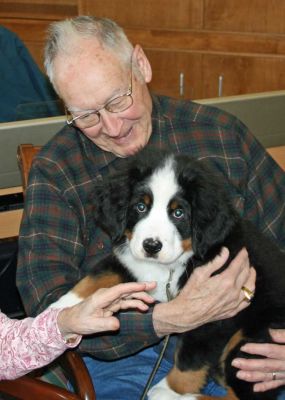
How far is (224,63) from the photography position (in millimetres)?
4086

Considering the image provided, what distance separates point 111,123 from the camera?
186cm

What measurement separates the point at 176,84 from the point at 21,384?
311 cm

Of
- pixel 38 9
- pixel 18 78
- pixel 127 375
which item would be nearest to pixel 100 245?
pixel 127 375

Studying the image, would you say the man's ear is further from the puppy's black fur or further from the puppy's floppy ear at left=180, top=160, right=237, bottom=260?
the puppy's floppy ear at left=180, top=160, right=237, bottom=260

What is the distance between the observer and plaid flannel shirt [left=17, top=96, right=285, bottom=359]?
5.83 ft

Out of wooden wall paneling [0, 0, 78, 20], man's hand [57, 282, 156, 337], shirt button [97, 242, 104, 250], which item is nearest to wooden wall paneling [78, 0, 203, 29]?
wooden wall paneling [0, 0, 78, 20]

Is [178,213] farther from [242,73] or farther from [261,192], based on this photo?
[242,73]

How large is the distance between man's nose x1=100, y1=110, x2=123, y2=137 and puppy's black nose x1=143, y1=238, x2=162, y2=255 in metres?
0.49

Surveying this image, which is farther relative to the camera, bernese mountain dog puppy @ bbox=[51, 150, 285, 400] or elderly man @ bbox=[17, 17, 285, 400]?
elderly man @ bbox=[17, 17, 285, 400]

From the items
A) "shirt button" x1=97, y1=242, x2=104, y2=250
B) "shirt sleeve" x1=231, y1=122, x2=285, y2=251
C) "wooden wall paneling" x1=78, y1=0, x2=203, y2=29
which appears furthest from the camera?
"wooden wall paneling" x1=78, y1=0, x2=203, y2=29

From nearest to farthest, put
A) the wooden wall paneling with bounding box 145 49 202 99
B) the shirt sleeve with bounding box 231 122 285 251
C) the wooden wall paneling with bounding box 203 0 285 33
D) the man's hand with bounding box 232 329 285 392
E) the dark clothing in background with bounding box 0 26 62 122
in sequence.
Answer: the man's hand with bounding box 232 329 285 392 → the shirt sleeve with bounding box 231 122 285 251 → the dark clothing in background with bounding box 0 26 62 122 → the wooden wall paneling with bounding box 203 0 285 33 → the wooden wall paneling with bounding box 145 49 202 99

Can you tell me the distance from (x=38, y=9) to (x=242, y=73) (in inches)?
70.1

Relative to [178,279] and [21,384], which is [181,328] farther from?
[21,384]

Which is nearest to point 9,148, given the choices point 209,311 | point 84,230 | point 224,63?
point 84,230
